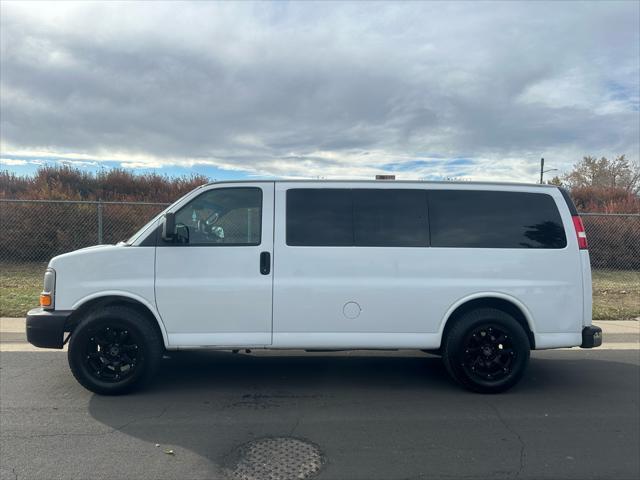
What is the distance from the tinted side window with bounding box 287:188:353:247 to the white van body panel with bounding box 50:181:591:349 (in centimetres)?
8

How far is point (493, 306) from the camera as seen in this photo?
5160 mm

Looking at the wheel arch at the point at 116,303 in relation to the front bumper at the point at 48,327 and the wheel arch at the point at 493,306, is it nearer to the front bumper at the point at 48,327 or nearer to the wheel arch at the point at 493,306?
the front bumper at the point at 48,327

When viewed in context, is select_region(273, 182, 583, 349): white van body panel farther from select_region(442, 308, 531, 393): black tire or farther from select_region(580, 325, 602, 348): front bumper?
select_region(442, 308, 531, 393): black tire

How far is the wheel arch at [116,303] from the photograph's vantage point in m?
4.84

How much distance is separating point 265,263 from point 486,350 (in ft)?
7.82

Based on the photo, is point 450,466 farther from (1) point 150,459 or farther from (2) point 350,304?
(1) point 150,459

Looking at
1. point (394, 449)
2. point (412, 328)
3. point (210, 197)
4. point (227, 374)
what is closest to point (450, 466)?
point (394, 449)

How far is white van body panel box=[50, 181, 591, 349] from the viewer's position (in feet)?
15.9

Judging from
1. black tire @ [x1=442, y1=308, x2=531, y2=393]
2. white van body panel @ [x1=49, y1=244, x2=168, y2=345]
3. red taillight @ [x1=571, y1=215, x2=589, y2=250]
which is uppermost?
red taillight @ [x1=571, y1=215, x2=589, y2=250]

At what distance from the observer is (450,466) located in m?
3.61

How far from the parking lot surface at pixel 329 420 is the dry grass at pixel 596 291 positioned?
3.04 m

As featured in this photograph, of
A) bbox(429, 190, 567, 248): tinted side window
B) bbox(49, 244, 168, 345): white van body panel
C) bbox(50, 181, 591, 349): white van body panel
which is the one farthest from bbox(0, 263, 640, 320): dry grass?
bbox(429, 190, 567, 248): tinted side window

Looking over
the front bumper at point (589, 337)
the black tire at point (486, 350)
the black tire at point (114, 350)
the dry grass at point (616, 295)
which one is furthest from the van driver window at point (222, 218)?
the dry grass at point (616, 295)

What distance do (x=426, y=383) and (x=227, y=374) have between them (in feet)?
7.20
